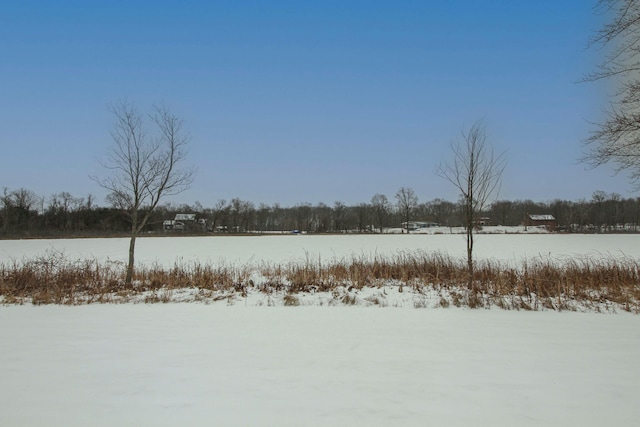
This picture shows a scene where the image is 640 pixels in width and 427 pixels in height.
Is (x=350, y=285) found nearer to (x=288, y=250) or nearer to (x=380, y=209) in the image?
(x=288, y=250)

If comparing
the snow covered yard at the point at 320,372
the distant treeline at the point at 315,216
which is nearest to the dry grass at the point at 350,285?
the snow covered yard at the point at 320,372

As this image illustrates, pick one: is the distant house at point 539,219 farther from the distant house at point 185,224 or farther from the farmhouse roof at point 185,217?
the farmhouse roof at point 185,217

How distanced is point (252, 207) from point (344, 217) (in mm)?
28107

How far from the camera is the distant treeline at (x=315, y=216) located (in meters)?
73.1

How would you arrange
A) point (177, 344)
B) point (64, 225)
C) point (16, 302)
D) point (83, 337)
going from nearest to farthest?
1. point (177, 344)
2. point (83, 337)
3. point (16, 302)
4. point (64, 225)

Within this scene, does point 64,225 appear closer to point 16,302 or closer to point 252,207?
point 252,207

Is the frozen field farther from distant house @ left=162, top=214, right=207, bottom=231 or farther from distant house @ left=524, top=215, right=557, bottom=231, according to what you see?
distant house @ left=524, top=215, right=557, bottom=231

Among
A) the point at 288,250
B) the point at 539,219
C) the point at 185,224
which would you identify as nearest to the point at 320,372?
the point at 288,250

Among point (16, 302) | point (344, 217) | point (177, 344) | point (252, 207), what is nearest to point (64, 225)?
point (252, 207)

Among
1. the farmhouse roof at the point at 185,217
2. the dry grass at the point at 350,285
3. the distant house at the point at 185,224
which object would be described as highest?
the farmhouse roof at the point at 185,217

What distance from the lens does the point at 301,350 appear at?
4465 mm

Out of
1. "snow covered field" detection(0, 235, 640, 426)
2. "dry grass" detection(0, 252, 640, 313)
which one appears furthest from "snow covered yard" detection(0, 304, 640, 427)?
"dry grass" detection(0, 252, 640, 313)

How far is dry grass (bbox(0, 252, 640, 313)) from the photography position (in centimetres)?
784

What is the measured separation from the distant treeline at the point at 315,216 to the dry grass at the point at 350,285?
6534 centimetres
